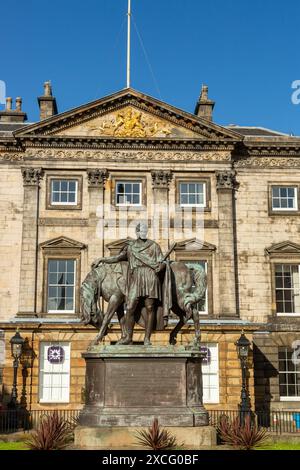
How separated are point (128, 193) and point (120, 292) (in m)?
19.1

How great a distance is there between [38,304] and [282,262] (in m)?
13.0

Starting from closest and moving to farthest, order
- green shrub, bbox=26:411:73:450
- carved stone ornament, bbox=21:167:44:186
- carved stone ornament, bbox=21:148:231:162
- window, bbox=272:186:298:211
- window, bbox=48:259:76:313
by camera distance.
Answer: green shrub, bbox=26:411:73:450 → window, bbox=48:259:76:313 → carved stone ornament, bbox=21:167:44:186 → carved stone ornament, bbox=21:148:231:162 → window, bbox=272:186:298:211

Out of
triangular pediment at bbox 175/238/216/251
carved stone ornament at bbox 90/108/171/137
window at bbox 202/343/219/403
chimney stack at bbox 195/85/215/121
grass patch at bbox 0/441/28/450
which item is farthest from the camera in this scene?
chimney stack at bbox 195/85/215/121

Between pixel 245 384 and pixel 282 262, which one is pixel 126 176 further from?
pixel 245 384

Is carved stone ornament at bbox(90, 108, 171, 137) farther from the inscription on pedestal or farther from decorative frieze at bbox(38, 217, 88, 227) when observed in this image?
the inscription on pedestal

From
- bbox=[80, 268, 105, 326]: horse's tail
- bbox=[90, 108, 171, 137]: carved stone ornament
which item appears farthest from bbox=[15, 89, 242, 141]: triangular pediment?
bbox=[80, 268, 105, 326]: horse's tail

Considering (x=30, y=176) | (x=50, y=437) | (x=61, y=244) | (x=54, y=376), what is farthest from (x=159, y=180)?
(x=50, y=437)

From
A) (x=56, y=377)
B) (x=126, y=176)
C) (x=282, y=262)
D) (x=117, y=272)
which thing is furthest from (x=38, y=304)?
(x=117, y=272)

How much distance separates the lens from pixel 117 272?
53.9 feet

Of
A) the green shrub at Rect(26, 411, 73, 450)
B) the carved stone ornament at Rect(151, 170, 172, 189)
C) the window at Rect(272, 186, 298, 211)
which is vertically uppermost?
the carved stone ornament at Rect(151, 170, 172, 189)

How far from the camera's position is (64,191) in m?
34.6

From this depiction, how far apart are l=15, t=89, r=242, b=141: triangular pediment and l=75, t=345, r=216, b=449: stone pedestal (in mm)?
21038

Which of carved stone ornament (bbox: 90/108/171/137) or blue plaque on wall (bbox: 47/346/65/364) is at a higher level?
carved stone ornament (bbox: 90/108/171/137)

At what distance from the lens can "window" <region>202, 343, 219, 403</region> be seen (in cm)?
3083
